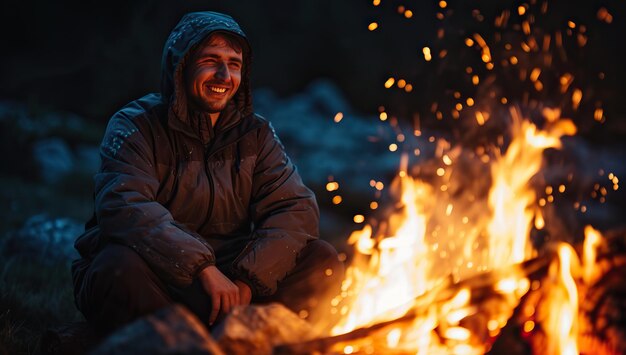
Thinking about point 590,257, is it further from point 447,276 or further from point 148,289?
point 148,289

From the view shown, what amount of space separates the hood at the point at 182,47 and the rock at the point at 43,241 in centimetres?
266

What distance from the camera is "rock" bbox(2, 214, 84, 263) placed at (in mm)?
6152

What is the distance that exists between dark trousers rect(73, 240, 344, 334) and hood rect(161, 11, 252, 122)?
0.90 m

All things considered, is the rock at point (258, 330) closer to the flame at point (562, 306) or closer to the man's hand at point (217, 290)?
the man's hand at point (217, 290)

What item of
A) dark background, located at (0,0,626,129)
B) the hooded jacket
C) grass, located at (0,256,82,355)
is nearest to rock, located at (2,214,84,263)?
grass, located at (0,256,82,355)

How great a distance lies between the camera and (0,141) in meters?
12.5

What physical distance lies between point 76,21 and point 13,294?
808cm

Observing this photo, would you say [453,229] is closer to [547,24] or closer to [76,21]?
[76,21]

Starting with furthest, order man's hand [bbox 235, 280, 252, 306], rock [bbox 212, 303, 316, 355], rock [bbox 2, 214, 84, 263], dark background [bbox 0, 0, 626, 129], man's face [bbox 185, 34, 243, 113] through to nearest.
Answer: dark background [bbox 0, 0, 626, 129] → rock [bbox 2, 214, 84, 263] → man's face [bbox 185, 34, 243, 113] → man's hand [bbox 235, 280, 252, 306] → rock [bbox 212, 303, 316, 355]

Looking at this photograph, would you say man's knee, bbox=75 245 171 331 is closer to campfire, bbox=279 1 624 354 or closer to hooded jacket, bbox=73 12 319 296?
hooded jacket, bbox=73 12 319 296

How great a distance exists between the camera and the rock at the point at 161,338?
2.40 meters

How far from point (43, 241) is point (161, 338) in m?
4.20

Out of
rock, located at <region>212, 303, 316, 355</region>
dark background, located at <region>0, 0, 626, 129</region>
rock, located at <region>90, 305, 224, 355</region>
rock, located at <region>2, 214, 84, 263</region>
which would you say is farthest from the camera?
dark background, located at <region>0, 0, 626, 129</region>

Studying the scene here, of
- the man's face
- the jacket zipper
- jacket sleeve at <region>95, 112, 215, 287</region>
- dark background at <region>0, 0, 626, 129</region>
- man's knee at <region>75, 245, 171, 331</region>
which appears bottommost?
man's knee at <region>75, 245, 171, 331</region>
